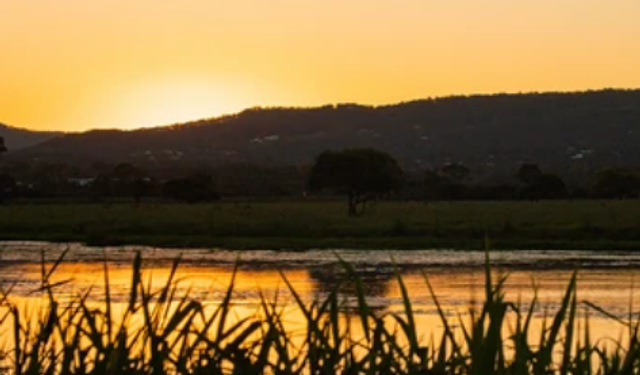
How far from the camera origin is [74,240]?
2064 inches

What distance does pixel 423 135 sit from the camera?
580 ft

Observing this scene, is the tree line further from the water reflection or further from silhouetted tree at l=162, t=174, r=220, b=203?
the water reflection

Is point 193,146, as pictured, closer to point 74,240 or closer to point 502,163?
point 502,163

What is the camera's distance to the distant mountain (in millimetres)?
167375

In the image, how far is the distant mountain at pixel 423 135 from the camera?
167 metres

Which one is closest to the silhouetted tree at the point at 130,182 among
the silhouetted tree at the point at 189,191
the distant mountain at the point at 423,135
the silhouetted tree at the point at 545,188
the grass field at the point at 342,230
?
the silhouetted tree at the point at 189,191

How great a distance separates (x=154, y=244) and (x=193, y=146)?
13909 cm

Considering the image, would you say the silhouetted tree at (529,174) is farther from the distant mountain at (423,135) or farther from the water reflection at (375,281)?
the water reflection at (375,281)

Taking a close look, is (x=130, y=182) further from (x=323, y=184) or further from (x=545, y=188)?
(x=323, y=184)

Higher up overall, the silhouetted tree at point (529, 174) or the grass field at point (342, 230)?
the silhouetted tree at point (529, 174)

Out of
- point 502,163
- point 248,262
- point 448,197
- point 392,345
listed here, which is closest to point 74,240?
point 248,262

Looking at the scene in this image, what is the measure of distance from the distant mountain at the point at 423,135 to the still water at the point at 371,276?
11510cm

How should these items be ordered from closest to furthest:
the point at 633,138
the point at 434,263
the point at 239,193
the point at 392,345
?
the point at 392,345
the point at 434,263
the point at 239,193
the point at 633,138

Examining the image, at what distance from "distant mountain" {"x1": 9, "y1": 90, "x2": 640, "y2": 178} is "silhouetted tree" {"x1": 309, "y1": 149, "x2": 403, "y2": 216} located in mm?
84630
